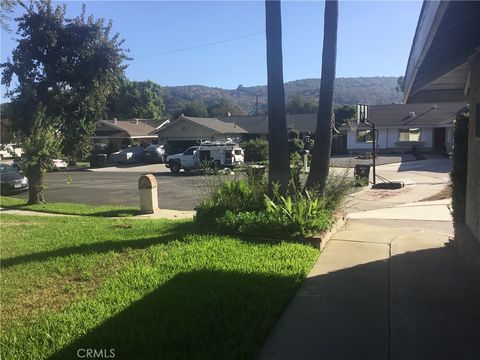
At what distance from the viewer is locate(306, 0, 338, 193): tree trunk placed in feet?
30.1

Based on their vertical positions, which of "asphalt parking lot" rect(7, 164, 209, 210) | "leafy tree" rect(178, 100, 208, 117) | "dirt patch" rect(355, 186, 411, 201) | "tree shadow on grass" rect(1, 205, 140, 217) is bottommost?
"asphalt parking lot" rect(7, 164, 209, 210)

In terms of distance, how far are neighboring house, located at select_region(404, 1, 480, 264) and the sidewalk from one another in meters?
0.57

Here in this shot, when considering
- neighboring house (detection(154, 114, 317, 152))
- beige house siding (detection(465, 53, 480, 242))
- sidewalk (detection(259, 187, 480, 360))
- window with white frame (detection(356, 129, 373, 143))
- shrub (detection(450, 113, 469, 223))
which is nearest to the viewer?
sidewalk (detection(259, 187, 480, 360))

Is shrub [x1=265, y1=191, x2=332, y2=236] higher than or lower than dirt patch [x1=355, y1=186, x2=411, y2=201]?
higher

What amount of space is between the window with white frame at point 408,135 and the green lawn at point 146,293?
1579 inches

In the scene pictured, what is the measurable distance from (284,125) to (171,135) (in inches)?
1527

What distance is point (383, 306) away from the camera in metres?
4.80

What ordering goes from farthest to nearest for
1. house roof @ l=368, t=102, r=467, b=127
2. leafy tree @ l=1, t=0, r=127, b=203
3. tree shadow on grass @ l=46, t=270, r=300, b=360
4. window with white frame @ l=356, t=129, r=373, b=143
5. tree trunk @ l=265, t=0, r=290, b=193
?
window with white frame @ l=356, t=129, r=373, b=143 < house roof @ l=368, t=102, r=467, b=127 < leafy tree @ l=1, t=0, r=127, b=203 < tree trunk @ l=265, t=0, r=290, b=193 < tree shadow on grass @ l=46, t=270, r=300, b=360

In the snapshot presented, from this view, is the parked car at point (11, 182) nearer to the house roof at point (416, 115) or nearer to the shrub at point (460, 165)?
the shrub at point (460, 165)

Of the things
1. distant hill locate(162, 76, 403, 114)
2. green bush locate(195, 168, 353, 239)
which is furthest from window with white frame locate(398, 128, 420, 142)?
distant hill locate(162, 76, 403, 114)

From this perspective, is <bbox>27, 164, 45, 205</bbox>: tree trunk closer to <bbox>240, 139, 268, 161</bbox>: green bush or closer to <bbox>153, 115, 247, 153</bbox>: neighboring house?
<bbox>240, 139, 268, 161</bbox>: green bush

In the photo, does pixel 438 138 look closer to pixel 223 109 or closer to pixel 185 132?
pixel 185 132

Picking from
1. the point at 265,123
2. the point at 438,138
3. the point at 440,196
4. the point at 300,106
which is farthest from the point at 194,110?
the point at 440,196

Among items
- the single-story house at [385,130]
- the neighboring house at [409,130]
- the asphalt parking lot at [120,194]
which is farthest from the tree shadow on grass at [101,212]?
the neighboring house at [409,130]
